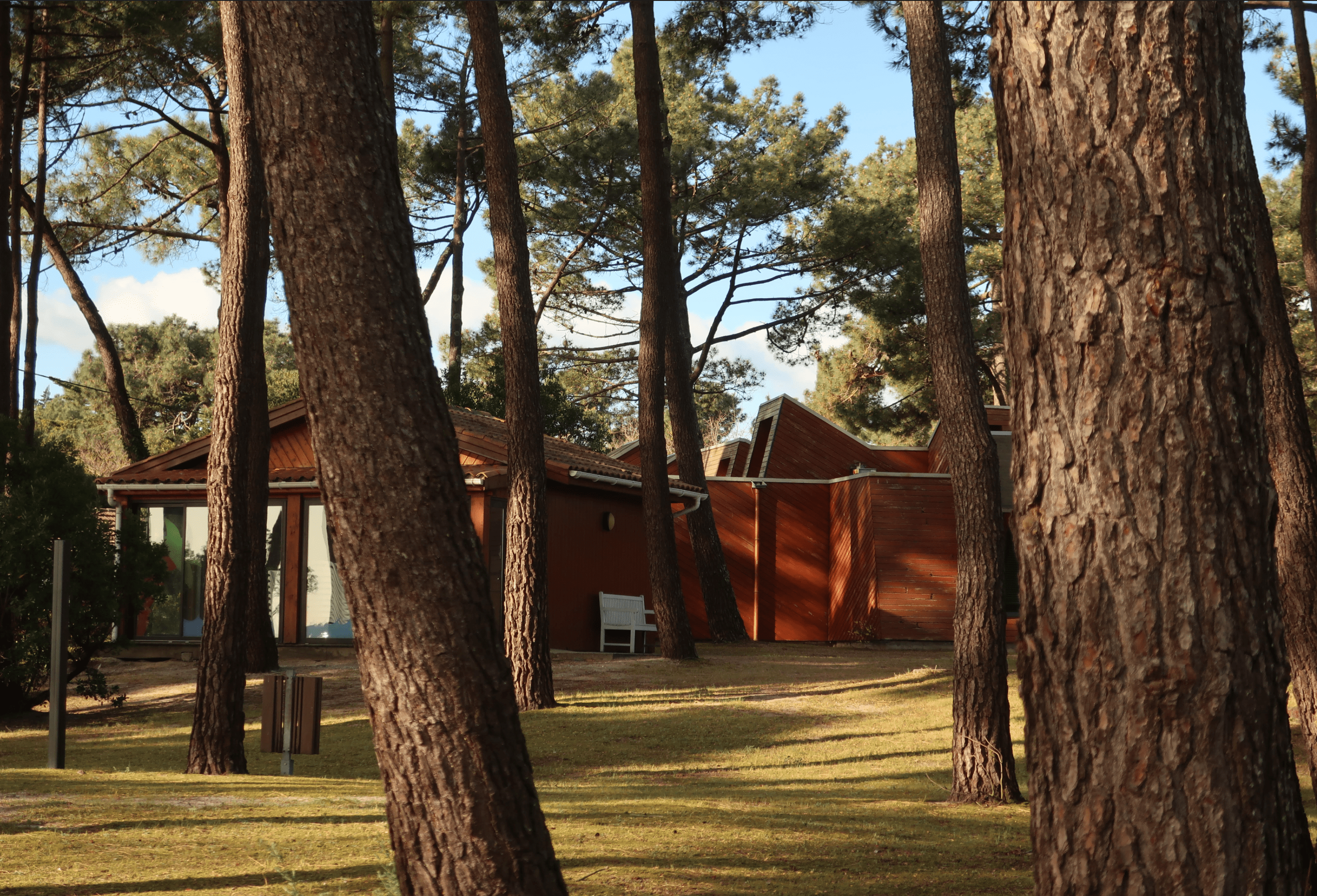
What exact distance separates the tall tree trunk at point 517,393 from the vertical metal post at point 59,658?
12.5 feet

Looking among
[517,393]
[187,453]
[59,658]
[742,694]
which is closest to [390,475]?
[59,658]

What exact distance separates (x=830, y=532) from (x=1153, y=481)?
19.2 meters

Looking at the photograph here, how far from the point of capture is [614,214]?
23.9 metres

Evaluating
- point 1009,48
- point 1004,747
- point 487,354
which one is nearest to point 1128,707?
point 1009,48

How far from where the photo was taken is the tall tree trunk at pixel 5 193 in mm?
14609

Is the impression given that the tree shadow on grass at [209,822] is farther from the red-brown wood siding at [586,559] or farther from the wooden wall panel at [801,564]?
the wooden wall panel at [801,564]

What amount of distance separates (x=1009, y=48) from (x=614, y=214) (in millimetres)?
21949

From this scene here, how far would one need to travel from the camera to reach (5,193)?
15.1 m

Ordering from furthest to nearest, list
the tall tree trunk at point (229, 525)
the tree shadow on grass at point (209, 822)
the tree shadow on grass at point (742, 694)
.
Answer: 1. the tree shadow on grass at point (742, 694)
2. the tall tree trunk at point (229, 525)
3. the tree shadow on grass at point (209, 822)

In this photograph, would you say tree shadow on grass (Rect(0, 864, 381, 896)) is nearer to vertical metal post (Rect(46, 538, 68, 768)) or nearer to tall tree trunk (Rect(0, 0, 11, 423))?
vertical metal post (Rect(46, 538, 68, 768))

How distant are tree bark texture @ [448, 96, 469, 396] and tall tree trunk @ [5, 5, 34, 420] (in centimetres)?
799

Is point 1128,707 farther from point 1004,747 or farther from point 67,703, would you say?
point 67,703

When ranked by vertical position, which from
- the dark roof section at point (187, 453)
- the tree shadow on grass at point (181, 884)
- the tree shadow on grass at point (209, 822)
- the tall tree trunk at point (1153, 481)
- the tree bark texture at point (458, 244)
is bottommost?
the tree shadow on grass at point (209, 822)

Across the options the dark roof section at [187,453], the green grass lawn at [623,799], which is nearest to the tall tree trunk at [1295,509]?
the green grass lawn at [623,799]
